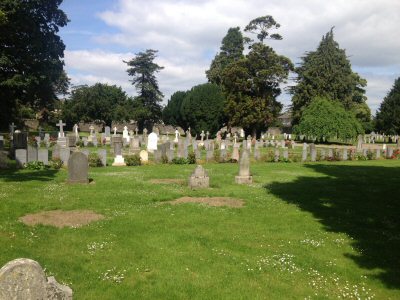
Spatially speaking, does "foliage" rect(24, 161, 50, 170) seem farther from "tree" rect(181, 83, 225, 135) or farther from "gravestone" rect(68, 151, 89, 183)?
"tree" rect(181, 83, 225, 135)

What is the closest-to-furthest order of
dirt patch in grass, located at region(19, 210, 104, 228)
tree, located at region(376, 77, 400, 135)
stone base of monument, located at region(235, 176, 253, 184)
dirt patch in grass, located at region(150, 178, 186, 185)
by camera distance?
dirt patch in grass, located at region(19, 210, 104, 228), dirt patch in grass, located at region(150, 178, 186, 185), stone base of monument, located at region(235, 176, 253, 184), tree, located at region(376, 77, 400, 135)

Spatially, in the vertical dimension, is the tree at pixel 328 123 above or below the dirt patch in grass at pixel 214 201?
above

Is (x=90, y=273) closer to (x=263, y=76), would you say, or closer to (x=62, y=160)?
(x=62, y=160)

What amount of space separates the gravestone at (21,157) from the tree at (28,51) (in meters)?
16.7

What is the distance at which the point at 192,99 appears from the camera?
60.2 m

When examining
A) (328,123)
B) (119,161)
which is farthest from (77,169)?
(328,123)

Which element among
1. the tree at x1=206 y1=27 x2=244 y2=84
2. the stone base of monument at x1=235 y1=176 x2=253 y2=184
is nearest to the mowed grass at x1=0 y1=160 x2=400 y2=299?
the stone base of monument at x1=235 y1=176 x2=253 y2=184

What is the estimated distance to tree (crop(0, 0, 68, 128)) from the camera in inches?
1390

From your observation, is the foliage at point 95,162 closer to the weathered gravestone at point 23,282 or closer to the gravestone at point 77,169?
the gravestone at point 77,169

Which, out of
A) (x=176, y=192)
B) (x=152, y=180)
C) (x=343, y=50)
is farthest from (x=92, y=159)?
(x=343, y=50)

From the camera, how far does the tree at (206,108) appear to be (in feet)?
189

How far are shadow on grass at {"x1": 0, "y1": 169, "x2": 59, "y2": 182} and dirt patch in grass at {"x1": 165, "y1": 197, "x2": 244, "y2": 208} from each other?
702 centimetres

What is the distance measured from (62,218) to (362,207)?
9.49 meters

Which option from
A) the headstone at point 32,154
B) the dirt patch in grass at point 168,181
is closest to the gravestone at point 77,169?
the dirt patch in grass at point 168,181
